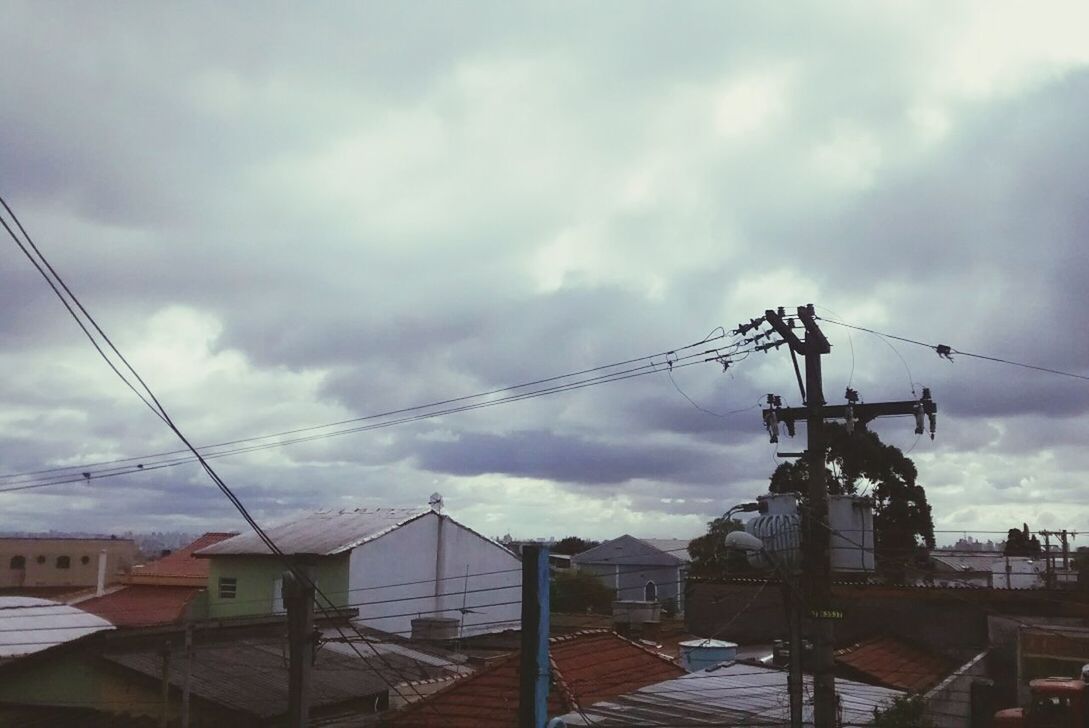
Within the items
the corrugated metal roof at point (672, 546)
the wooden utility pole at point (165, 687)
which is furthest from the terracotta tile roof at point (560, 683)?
the corrugated metal roof at point (672, 546)

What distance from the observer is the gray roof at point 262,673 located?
20.7 m

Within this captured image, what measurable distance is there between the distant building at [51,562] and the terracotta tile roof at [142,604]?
2087 cm

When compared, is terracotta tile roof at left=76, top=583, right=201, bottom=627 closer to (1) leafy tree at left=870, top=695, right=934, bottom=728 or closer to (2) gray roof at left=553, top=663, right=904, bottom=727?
(2) gray roof at left=553, top=663, right=904, bottom=727

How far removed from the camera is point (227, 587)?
46.1 metres

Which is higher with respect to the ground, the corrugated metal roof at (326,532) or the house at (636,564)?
the corrugated metal roof at (326,532)

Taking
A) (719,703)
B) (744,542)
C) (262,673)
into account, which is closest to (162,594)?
(262,673)

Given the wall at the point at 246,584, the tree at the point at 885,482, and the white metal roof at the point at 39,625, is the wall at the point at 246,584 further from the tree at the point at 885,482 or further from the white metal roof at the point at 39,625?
the tree at the point at 885,482

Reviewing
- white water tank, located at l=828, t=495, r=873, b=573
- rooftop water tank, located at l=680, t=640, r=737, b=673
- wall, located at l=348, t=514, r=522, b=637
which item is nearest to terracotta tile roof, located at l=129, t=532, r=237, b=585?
wall, located at l=348, t=514, r=522, b=637

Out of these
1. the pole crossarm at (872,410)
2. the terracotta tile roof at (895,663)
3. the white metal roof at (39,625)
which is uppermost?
the pole crossarm at (872,410)

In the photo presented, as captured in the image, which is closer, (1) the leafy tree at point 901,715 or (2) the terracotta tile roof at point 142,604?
(1) the leafy tree at point 901,715

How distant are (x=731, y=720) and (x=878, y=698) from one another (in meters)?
5.79

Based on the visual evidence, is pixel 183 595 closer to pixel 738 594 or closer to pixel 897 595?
pixel 738 594

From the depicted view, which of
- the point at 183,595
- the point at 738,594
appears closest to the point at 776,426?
the point at 738,594

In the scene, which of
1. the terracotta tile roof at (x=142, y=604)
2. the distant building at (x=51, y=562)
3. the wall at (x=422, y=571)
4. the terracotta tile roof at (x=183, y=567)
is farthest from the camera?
the distant building at (x=51, y=562)
